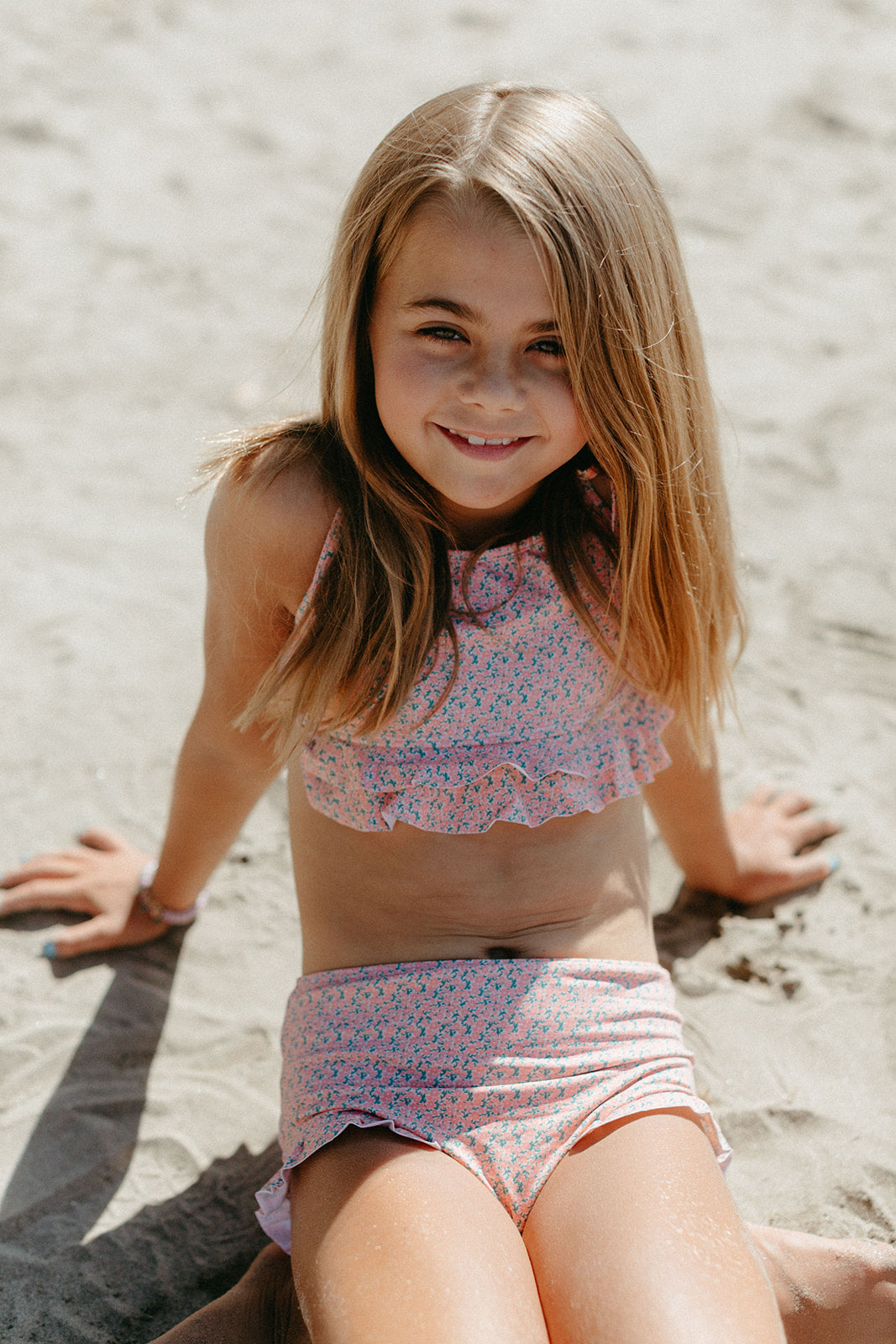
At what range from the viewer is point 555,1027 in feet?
5.51

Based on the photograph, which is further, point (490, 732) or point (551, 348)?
point (490, 732)

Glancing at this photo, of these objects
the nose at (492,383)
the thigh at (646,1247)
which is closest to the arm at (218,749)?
the nose at (492,383)

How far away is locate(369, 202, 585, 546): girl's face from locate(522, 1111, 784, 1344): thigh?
91cm

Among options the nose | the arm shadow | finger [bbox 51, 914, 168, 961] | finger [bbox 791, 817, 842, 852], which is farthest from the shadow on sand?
the nose

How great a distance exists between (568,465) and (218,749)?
74 centimetres

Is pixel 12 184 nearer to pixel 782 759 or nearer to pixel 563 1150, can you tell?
pixel 782 759

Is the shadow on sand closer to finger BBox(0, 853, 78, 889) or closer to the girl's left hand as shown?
A: finger BBox(0, 853, 78, 889)

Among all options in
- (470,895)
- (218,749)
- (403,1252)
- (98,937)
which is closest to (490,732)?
(470,895)

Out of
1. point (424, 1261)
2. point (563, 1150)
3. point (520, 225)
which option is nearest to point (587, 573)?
point (520, 225)

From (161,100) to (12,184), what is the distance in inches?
31.4

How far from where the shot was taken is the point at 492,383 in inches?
60.6

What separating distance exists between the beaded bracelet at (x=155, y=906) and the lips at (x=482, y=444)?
46.2 inches

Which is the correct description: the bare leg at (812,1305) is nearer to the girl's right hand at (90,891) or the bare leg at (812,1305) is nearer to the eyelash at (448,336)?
the girl's right hand at (90,891)

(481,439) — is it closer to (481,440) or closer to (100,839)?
(481,440)
